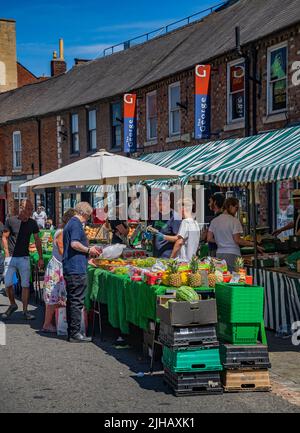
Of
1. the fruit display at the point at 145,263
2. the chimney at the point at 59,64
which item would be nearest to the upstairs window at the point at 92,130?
the chimney at the point at 59,64

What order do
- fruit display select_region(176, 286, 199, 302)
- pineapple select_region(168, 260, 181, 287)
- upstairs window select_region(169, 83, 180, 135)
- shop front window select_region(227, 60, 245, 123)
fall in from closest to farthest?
fruit display select_region(176, 286, 199, 302), pineapple select_region(168, 260, 181, 287), shop front window select_region(227, 60, 245, 123), upstairs window select_region(169, 83, 180, 135)

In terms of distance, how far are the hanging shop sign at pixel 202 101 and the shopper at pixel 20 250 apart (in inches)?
352

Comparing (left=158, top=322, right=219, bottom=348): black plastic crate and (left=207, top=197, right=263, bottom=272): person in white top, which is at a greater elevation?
(left=207, top=197, right=263, bottom=272): person in white top

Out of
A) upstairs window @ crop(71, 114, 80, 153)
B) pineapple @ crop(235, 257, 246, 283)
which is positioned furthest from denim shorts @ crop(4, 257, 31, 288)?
upstairs window @ crop(71, 114, 80, 153)

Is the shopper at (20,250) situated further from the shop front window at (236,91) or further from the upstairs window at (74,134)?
the upstairs window at (74,134)

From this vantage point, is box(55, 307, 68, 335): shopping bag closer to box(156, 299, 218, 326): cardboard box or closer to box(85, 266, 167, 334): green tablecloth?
box(85, 266, 167, 334): green tablecloth

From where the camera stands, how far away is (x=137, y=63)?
27.6 metres

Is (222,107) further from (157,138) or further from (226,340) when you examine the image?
(226,340)

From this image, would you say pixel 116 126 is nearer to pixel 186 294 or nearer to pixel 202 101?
pixel 202 101

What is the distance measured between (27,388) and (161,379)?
1.44m

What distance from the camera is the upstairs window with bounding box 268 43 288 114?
16.2 meters

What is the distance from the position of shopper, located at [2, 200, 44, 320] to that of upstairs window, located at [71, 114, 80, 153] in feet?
62.9

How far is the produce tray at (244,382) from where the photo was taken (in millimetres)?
6562

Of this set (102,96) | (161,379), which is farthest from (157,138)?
(161,379)
